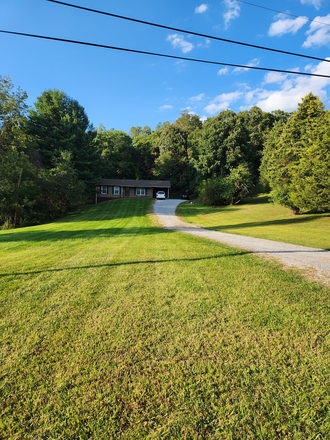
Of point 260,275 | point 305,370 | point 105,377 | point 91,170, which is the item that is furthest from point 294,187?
point 91,170

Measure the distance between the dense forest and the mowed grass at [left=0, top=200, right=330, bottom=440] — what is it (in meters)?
13.7

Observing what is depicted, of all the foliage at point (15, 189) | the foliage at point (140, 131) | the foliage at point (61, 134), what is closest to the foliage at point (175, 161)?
the foliage at point (61, 134)

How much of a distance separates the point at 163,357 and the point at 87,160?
27297 mm

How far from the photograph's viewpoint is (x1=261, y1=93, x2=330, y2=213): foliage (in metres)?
14.6

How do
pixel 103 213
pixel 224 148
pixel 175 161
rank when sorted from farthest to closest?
pixel 175 161 < pixel 224 148 < pixel 103 213

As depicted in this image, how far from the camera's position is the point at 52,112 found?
2511 centimetres

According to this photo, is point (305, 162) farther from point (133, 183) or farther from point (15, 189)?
point (133, 183)

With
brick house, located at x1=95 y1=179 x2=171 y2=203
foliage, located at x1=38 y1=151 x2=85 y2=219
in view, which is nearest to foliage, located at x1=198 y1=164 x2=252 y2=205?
brick house, located at x1=95 y1=179 x2=171 y2=203

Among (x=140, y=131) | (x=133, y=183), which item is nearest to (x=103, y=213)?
(x=133, y=183)

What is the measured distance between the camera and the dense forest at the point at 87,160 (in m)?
15.1

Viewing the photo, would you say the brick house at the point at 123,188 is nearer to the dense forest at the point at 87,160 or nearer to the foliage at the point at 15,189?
the dense forest at the point at 87,160

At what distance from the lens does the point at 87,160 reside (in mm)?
26156

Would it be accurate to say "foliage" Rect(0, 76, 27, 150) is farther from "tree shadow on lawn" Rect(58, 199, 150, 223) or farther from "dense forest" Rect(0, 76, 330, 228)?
"tree shadow on lawn" Rect(58, 199, 150, 223)

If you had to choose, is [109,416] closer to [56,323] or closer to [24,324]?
[56,323]
